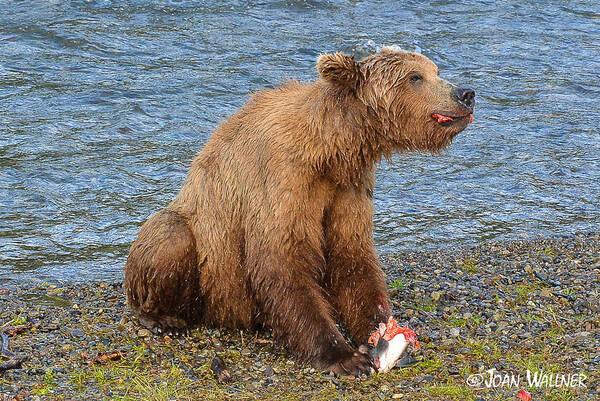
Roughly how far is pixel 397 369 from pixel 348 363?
0.97 feet

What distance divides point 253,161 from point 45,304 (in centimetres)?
216

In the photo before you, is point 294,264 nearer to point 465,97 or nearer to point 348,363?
point 348,363

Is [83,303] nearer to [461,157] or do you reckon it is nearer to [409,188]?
[409,188]

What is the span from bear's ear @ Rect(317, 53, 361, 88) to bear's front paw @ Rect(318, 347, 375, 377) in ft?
5.17

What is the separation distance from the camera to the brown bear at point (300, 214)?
18.6 feet

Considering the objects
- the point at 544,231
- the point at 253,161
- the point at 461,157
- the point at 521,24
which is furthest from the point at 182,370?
Answer: the point at 521,24

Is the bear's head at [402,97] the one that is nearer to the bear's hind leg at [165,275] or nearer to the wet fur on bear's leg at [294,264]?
the wet fur on bear's leg at [294,264]

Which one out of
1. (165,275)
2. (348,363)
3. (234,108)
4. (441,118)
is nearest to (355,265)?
(348,363)

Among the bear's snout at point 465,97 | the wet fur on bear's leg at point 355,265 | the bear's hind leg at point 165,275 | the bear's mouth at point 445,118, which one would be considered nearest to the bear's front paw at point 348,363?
the wet fur on bear's leg at point 355,265

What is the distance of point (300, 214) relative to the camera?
5.74 meters

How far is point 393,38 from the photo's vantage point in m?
14.9

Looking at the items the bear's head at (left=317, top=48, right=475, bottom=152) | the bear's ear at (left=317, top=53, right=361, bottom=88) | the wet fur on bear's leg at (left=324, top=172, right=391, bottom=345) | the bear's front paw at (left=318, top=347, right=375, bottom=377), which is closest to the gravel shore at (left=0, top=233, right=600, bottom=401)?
the bear's front paw at (left=318, top=347, right=375, bottom=377)

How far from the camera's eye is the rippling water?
9281 millimetres

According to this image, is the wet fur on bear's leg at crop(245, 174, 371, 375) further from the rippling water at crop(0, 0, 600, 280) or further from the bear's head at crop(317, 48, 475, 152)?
the rippling water at crop(0, 0, 600, 280)
